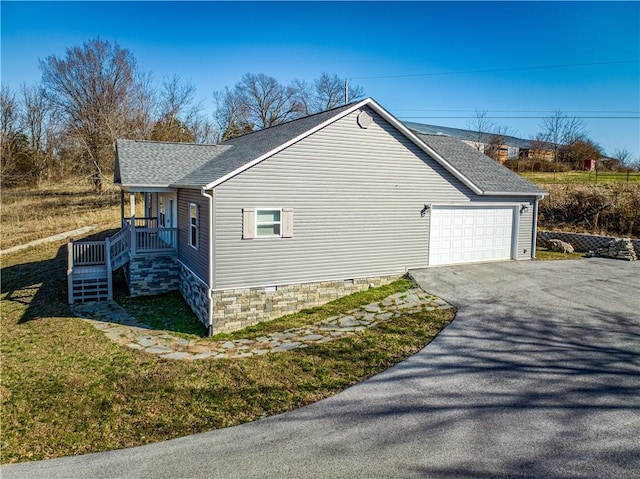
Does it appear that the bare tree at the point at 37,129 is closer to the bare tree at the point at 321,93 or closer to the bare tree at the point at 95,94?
the bare tree at the point at 95,94

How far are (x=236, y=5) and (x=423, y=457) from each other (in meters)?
20.2

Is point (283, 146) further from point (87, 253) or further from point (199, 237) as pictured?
point (87, 253)

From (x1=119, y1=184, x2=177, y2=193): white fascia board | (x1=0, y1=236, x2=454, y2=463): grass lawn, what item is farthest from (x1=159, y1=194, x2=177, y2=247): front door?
(x1=0, y1=236, x2=454, y2=463): grass lawn

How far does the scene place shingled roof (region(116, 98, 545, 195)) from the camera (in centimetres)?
1226

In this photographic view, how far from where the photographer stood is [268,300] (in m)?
12.1

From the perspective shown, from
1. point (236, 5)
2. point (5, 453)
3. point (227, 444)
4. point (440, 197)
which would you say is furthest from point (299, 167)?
point (236, 5)

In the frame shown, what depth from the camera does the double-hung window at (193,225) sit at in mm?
12539

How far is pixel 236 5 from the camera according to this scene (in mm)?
19875

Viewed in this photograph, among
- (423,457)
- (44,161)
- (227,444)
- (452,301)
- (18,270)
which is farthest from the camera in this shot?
(44,161)

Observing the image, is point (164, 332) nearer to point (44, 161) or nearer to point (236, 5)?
point (236, 5)

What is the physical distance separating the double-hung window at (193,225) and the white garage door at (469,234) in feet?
24.3

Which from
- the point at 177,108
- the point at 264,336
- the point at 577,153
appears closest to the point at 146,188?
the point at 264,336

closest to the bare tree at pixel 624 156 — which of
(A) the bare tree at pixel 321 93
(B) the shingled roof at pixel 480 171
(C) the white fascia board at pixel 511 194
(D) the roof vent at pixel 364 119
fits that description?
(A) the bare tree at pixel 321 93

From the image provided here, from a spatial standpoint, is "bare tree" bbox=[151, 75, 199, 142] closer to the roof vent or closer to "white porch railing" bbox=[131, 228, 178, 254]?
"white porch railing" bbox=[131, 228, 178, 254]
